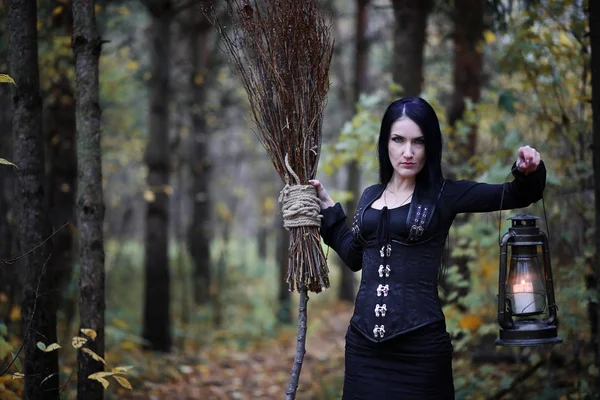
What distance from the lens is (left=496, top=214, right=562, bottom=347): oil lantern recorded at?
9.61 ft

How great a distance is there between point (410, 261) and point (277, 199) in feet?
5.59

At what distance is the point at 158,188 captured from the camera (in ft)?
27.7

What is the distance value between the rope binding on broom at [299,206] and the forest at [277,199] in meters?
0.35

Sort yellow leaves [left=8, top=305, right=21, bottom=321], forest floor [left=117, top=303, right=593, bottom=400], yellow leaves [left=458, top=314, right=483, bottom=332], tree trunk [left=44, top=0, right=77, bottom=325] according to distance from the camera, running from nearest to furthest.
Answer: forest floor [left=117, top=303, right=593, bottom=400] < yellow leaves [left=458, top=314, right=483, bottom=332] < yellow leaves [left=8, top=305, right=21, bottom=321] < tree trunk [left=44, top=0, right=77, bottom=325]

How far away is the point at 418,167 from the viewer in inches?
124

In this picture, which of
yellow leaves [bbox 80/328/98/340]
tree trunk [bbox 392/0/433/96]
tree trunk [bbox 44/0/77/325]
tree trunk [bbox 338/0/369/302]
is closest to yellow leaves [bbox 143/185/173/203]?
tree trunk [bbox 44/0/77/325]

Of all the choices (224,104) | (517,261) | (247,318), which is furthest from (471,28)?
(247,318)

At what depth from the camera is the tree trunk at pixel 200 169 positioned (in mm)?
11211

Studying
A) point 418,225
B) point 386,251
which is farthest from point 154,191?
point 418,225

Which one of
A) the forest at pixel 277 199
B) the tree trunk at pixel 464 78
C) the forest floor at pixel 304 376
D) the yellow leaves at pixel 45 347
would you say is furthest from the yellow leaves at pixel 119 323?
the yellow leaves at pixel 45 347

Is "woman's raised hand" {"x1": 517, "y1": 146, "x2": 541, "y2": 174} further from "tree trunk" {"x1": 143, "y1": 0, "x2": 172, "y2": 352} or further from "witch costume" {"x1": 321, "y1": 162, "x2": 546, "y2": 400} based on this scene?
"tree trunk" {"x1": 143, "y1": 0, "x2": 172, "y2": 352}

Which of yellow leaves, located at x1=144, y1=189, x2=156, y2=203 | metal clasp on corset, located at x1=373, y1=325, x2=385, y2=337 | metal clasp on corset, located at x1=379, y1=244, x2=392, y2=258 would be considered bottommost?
metal clasp on corset, located at x1=373, y1=325, x2=385, y2=337

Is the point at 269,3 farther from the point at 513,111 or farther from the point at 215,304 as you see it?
the point at 215,304

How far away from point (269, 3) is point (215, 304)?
8.86 meters
